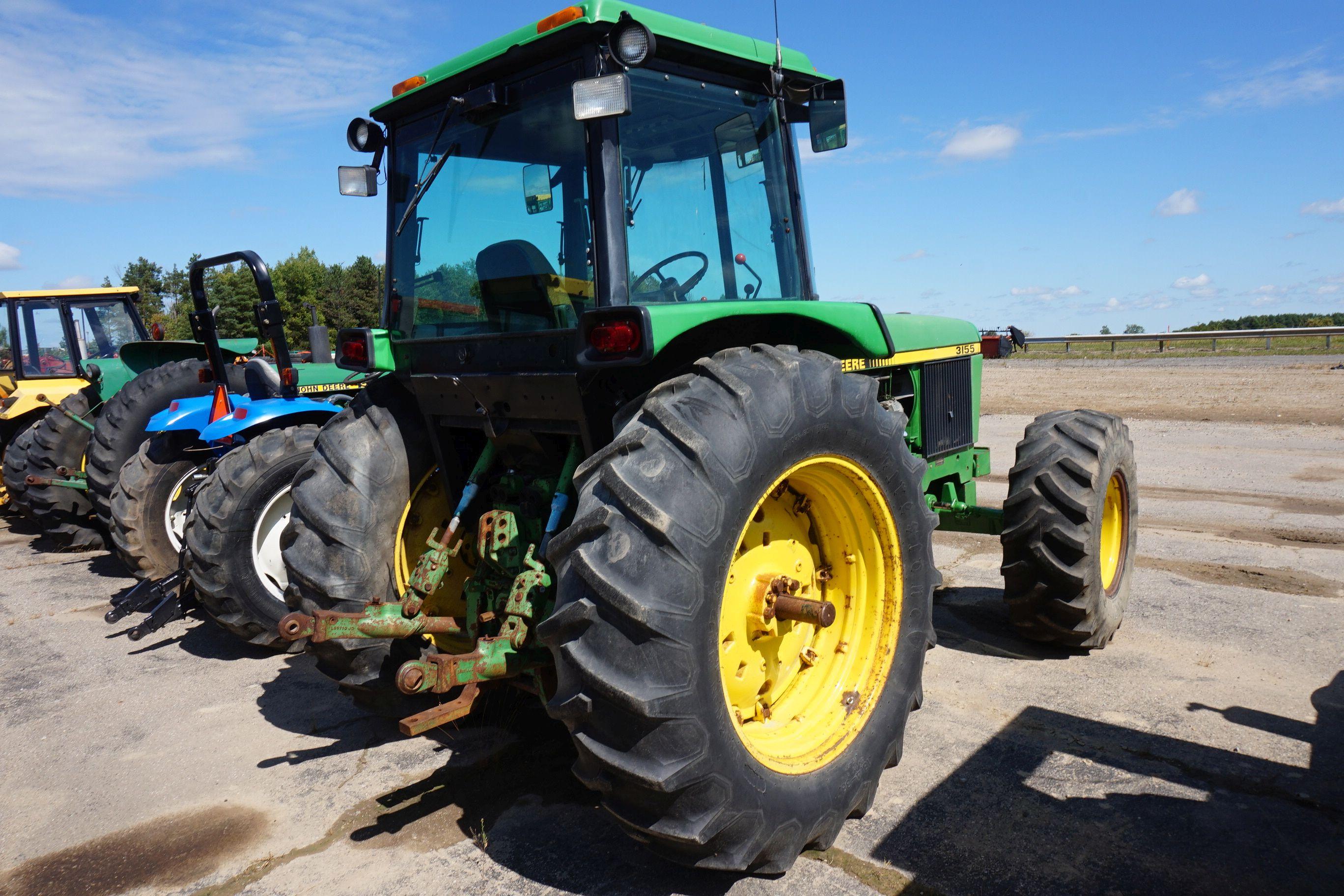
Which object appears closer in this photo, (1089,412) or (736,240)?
(736,240)

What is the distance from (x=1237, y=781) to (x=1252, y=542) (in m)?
3.99

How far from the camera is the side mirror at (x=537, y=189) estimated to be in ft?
9.93

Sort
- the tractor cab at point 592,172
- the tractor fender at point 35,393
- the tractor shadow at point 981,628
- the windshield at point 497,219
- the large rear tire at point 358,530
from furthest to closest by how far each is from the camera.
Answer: the tractor fender at point 35,393
the tractor shadow at point 981,628
the large rear tire at point 358,530
the windshield at point 497,219
the tractor cab at point 592,172

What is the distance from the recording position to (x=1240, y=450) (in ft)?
35.0

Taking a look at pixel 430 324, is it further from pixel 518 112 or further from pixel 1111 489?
pixel 1111 489

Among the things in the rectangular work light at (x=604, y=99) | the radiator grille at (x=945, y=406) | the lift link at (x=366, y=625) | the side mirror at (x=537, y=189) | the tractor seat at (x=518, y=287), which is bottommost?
the lift link at (x=366, y=625)

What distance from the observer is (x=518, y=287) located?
3.06 metres

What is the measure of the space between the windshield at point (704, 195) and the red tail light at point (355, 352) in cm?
117

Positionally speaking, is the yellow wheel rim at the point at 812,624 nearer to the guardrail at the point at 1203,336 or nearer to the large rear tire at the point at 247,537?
the large rear tire at the point at 247,537

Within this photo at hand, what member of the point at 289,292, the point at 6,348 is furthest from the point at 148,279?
the point at 6,348

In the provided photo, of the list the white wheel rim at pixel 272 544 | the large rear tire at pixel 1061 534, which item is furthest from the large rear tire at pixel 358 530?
the large rear tire at pixel 1061 534

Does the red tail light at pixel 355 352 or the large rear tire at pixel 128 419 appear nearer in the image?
the red tail light at pixel 355 352

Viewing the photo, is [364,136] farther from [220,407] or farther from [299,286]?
[299,286]

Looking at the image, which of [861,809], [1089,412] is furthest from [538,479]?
[1089,412]
